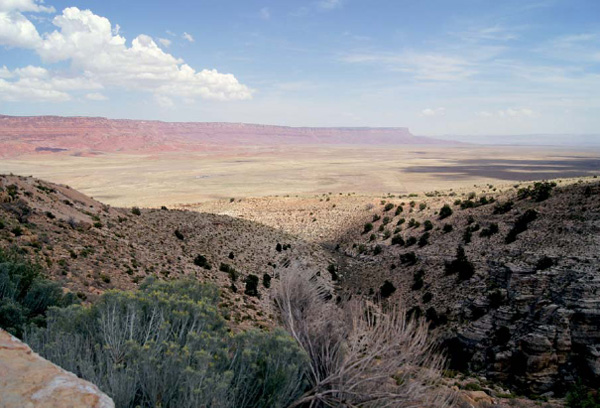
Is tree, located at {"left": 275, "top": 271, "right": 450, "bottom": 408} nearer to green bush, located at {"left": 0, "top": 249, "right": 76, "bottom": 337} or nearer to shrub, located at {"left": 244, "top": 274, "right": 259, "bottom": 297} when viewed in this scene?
green bush, located at {"left": 0, "top": 249, "right": 76, "bottom": 337}

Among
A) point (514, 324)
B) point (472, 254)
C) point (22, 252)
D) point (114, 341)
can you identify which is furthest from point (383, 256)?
point (114, 341)

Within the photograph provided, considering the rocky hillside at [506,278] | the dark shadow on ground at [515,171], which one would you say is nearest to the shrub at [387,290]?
the rocky hillside at [506,278]

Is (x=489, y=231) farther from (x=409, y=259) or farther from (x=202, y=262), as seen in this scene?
(x=202, y=262)

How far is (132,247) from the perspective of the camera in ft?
62.8

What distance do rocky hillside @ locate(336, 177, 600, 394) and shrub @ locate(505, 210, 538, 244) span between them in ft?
0.28

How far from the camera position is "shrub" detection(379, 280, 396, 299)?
20.0 m

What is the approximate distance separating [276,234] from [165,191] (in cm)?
4754

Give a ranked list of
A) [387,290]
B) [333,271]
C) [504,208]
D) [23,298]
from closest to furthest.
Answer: [23,298], [387,290], [504,208], [333,271]

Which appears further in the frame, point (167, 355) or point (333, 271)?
point (333, 271)

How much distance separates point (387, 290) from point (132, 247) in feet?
43.3

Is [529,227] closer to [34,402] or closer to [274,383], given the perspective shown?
[274,383]

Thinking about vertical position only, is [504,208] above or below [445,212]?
above

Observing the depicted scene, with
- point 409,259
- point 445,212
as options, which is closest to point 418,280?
point 409,259

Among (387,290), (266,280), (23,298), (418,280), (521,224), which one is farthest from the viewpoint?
(266,280)
